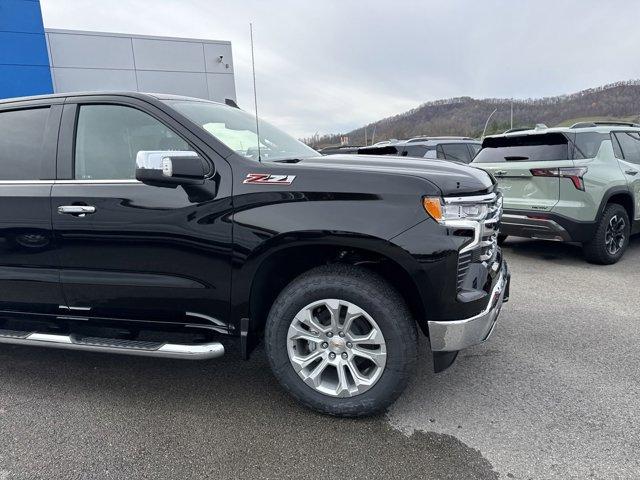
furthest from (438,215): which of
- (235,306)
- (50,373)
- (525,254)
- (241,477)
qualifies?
(525,254)

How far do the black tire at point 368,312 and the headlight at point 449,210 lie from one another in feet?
1.60

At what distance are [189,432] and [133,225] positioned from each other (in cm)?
123

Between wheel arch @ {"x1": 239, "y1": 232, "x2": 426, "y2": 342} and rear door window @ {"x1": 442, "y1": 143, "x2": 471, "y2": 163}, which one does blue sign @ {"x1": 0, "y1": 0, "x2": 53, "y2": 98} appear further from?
wheel arch @ {"x1": 239, "y1": 232, "x2": 426, "y2": 342}

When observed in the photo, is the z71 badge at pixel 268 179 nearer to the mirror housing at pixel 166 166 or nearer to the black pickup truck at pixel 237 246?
the black pickup truck at pixel 237 246

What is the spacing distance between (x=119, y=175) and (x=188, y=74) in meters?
16.5

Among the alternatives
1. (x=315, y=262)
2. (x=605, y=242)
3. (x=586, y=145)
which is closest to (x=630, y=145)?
(x=586, y=145)

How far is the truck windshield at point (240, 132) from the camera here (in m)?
2.89

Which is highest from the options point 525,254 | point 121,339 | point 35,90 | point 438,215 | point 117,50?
point 117,50

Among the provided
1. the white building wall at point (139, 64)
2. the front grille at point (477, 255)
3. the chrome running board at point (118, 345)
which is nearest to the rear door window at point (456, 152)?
the front grille at point (477, 255)

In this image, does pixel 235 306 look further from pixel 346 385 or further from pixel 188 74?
pixel 188 74

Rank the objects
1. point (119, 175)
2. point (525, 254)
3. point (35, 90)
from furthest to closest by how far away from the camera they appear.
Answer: point (35, 90), point (525, 254), point (119, 175)

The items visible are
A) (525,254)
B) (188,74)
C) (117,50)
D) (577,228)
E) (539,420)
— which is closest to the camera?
(539,420)

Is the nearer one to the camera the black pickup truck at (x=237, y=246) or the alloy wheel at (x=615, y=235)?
the black pickup truck at (x=237, y=246)

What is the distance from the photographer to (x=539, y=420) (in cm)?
265
